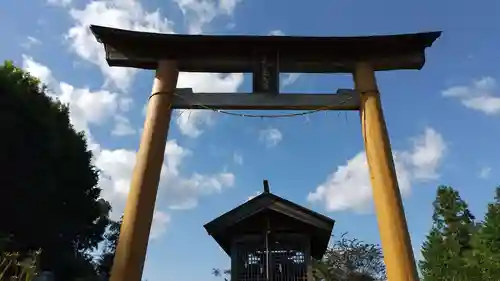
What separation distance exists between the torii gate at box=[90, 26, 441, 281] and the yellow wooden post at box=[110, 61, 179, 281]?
0.02 m

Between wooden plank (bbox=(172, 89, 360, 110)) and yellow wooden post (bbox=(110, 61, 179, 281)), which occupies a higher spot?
wooden plank (bbox=(172, 89, 360, 110))

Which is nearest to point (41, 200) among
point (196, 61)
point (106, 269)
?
point (106, 269)

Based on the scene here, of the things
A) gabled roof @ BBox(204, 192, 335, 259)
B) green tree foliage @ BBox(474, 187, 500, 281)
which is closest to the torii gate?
gabled roof @ BBox(204, 192, 335, 259)

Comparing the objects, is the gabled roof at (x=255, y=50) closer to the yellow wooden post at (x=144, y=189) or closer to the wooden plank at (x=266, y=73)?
the wooden plank at (x=266, y=73)

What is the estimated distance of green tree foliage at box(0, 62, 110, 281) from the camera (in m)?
19.8

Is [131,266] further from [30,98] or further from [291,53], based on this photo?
[30,98]

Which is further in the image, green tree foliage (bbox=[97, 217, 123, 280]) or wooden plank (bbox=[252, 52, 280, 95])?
green tree foliage (bbox=[97, 217, 123, 280])

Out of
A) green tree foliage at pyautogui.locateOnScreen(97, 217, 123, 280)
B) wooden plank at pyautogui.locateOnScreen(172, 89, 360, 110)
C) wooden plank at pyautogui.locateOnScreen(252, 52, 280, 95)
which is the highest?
green tree foliage at pyautogui.locateOnScreen(97, 217, 123, 280)

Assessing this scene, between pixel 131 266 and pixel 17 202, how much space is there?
15450mm

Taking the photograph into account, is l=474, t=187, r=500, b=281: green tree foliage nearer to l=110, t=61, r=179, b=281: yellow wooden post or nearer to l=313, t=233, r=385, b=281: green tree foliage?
l=313, t=233, r=385, b=281: green tree foliage

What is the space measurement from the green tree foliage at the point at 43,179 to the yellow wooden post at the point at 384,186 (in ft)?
48.1

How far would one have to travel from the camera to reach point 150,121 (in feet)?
25.5

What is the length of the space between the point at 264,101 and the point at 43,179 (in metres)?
16.3

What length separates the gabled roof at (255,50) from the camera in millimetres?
8320
